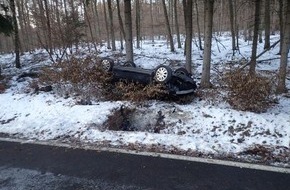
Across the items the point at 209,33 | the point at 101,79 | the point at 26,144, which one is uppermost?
the point at 209,33

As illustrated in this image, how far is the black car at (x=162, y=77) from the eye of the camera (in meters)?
9.01

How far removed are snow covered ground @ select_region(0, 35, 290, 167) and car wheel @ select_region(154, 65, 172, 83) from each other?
2.27 feet

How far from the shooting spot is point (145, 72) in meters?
9.46

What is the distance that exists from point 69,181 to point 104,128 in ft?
9.32

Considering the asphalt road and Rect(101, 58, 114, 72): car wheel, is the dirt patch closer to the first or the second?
the asphalt road

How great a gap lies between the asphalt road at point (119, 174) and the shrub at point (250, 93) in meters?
2.79

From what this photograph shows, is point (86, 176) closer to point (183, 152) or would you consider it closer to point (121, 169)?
point (121, 169)

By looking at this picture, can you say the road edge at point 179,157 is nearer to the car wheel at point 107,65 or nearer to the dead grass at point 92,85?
the dead grass at point 92,85

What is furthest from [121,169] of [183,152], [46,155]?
[46,155]

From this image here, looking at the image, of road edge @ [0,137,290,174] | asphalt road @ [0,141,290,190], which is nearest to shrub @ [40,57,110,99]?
road edge @ [0,137,290,174]

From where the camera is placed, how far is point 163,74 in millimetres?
9016

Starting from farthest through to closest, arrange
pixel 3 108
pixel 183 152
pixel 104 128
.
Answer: pixel 3 108 → pixel 104 128 → pixel 183 152

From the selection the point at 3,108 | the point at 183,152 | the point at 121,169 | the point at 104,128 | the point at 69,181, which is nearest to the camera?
the point at 69,181

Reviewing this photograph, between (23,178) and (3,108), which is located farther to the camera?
(3,108)
